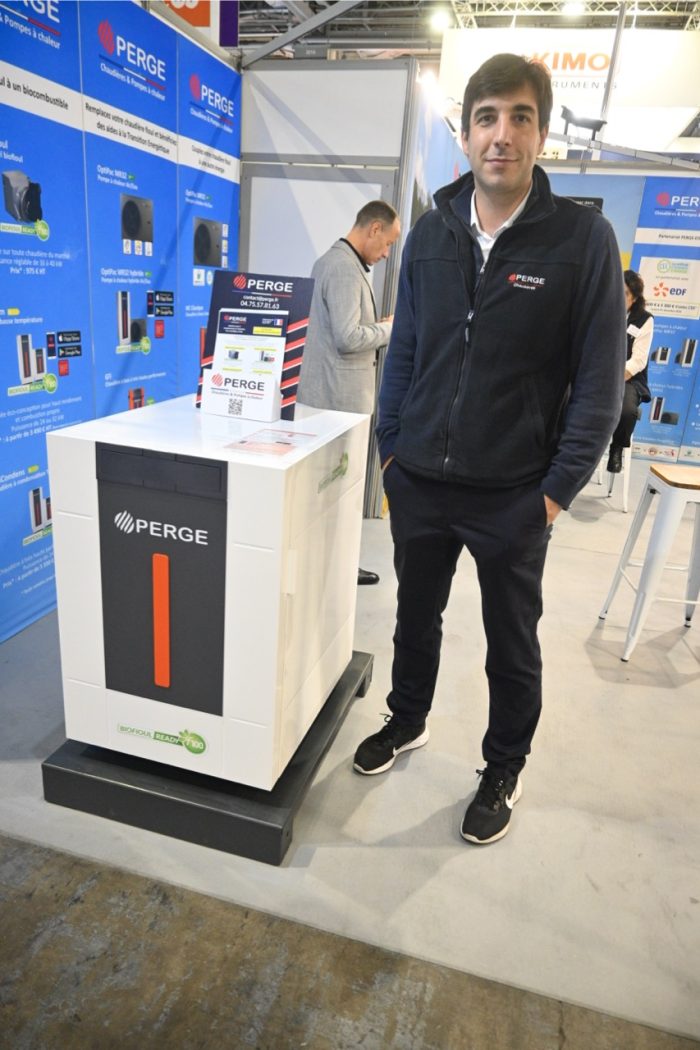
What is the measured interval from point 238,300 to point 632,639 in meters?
2.06

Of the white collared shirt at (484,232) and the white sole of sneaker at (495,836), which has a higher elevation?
the white collared shirt at (484,232)

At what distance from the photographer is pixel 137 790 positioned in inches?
69.2

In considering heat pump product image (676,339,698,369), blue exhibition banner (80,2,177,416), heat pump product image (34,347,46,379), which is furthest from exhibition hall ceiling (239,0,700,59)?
heat pump product image (34,347,46,379)

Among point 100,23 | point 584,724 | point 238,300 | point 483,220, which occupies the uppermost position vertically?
point 100,23

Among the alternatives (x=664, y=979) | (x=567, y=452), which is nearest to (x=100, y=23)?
(x=567, y=452)

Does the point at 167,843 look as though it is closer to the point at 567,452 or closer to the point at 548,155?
the point at 567,452

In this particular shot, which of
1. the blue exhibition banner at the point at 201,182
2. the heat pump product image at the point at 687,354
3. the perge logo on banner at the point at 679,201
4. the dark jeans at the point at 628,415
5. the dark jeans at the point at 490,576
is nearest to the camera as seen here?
the dark jeans at the point at 490,576

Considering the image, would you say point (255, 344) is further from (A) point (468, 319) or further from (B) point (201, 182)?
(B) point (201, 182)

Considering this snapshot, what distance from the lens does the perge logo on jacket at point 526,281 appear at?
60.2 inches

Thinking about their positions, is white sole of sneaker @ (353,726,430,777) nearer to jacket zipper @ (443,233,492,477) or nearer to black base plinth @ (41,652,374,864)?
black base plinth @ (41,652,374,864)

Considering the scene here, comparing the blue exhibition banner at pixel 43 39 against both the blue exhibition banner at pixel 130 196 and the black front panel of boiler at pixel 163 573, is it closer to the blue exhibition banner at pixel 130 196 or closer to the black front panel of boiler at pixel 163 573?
the blue exhibition banner at pixel 130 196

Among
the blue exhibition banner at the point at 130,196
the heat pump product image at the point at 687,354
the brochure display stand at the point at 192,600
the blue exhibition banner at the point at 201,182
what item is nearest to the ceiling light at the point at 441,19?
the heat pump product image at the point at 687,354

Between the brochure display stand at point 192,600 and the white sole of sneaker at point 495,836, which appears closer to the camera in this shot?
the brochure display stand at point 192,600

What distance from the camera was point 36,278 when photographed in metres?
2.58
